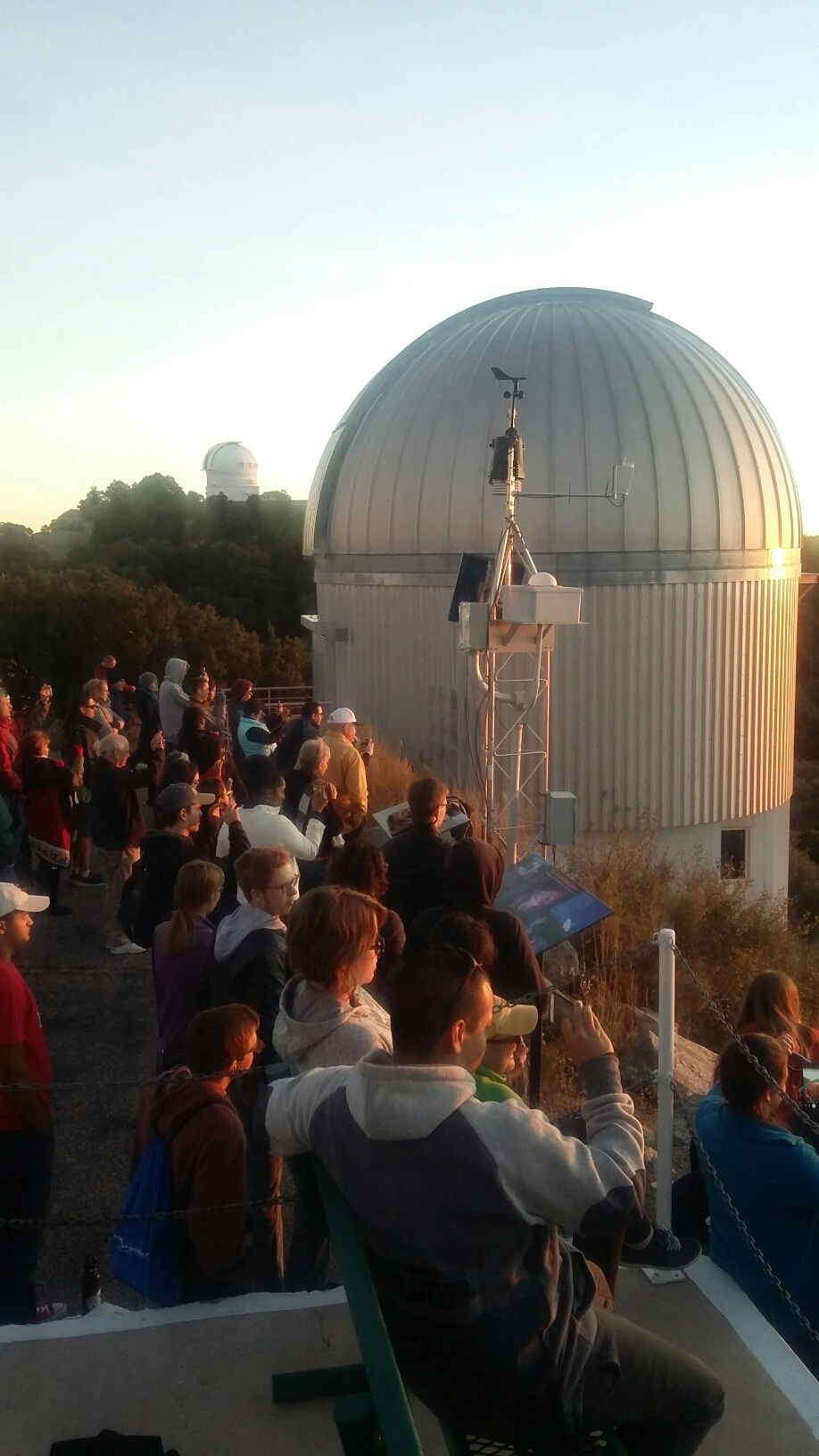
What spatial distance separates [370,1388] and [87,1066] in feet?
14.5

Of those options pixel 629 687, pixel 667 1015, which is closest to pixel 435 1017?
pixel 667 1015

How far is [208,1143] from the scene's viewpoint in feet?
10.2

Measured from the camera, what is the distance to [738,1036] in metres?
3.39

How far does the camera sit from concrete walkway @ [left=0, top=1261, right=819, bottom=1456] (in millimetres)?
2691

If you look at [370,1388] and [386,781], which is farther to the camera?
[386,781]

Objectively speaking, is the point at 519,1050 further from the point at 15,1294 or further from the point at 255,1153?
the point at 15,1294

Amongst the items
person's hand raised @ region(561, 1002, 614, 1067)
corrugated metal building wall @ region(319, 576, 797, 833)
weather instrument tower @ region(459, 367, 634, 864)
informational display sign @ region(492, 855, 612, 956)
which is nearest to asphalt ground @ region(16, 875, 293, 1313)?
person's hand raised @ region(561, 1002, 614, 1067)

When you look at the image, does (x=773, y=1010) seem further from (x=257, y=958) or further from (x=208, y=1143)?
(x=208, y=1143)

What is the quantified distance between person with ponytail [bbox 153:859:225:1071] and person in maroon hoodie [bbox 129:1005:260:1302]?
0.84 metres

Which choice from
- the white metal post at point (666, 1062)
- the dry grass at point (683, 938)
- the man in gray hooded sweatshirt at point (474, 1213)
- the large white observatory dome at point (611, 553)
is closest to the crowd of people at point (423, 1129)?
the man in gray hooded sweatshirt at point (474, 1213)

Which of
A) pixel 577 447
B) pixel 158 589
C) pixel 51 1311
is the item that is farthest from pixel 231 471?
pixel 51 1311

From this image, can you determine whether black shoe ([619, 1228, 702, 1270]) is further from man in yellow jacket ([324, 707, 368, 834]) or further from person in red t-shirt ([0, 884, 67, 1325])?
man in yellow jacket ([324, 707, 368, 834])

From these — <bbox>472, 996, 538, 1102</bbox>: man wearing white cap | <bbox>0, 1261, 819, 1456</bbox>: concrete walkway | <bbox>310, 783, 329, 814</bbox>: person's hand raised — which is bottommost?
<bbox>0, 1261, 819, 1456</bbox>: concrete walkway

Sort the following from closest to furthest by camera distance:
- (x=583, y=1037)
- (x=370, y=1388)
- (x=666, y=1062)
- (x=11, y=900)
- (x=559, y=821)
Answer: (x=370, y=1388), (x=583, y=1037), (x=666, y=1062), (x=11, y=900), (x=559, y=821)
